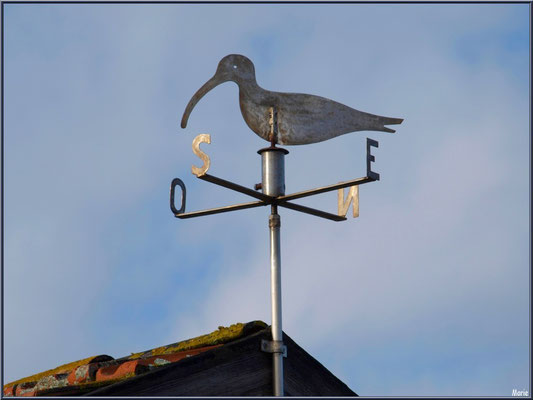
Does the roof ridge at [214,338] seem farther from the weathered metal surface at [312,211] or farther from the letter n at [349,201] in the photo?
the letter n at [349,201]

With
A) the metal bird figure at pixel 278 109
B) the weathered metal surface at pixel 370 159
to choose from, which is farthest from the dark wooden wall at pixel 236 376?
the metal bird figure at pixel 278 109

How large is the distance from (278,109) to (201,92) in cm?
41

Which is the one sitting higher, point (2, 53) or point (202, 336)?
point (2, 53)

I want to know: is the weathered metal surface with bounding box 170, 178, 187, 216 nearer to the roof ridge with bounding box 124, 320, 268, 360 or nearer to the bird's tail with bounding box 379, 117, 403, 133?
the roof ridge with bounding box 124, 320, 268, 360

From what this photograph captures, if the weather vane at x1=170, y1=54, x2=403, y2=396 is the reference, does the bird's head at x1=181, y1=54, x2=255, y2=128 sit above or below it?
above

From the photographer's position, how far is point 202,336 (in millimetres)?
4496

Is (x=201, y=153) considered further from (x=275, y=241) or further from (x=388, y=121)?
(x=388, y=121)

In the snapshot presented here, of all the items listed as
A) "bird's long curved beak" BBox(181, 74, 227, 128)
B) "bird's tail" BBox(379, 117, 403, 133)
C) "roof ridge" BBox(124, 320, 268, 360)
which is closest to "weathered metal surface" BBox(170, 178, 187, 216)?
"bird's long curved beak" BBox(181, 74, 227, 128)

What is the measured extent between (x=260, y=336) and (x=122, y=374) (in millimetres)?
645

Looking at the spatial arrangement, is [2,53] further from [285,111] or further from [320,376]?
[320,376]

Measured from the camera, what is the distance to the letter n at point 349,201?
4789 millimetres

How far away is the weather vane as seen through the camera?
433 centimetres

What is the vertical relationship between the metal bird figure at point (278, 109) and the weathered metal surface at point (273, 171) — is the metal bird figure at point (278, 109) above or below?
above

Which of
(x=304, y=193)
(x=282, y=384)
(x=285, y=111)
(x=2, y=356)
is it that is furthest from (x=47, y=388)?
(x=285, y=111)
